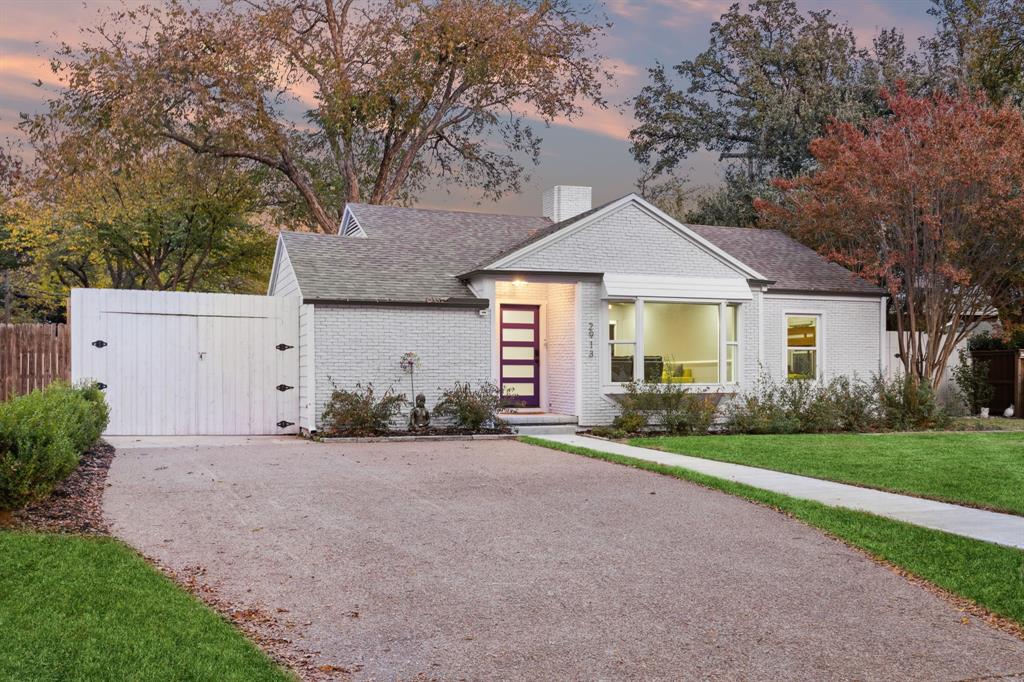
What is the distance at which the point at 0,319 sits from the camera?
4025 centimetres

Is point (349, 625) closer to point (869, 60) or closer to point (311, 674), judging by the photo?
point (311, 674)

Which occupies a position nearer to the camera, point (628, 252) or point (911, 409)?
point (628, 252)

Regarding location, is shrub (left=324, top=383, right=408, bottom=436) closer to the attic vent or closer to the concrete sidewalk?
the concrete sidewalk

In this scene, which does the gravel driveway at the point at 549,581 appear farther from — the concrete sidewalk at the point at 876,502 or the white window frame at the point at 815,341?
the white window frame at the point at 815,341

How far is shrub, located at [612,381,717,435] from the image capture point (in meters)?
17.6

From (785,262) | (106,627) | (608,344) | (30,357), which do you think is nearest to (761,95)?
(785,262)

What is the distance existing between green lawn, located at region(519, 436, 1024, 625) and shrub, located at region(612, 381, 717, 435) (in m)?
7.89

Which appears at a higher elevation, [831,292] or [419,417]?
[831,292]

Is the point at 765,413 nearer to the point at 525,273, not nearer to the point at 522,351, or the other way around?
the point at 522,351

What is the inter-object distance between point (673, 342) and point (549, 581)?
1342 cm

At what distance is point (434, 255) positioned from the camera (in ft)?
65.8

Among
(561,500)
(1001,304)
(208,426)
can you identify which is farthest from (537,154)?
(561,500)

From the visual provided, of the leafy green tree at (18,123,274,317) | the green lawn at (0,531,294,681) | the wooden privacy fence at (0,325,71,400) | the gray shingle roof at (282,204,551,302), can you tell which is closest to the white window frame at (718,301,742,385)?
the gray shingle roof at (282,204,551,302)

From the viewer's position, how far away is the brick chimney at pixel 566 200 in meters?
23.6
